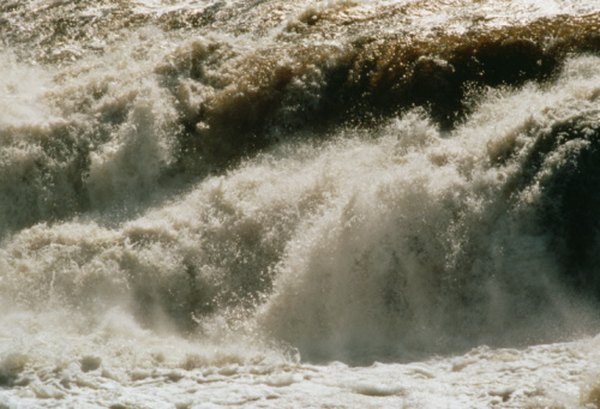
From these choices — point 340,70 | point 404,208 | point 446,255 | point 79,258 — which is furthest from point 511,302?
point 79,258

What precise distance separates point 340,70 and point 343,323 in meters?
3.24

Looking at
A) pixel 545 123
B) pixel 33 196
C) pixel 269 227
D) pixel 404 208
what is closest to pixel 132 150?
pixel 33 196

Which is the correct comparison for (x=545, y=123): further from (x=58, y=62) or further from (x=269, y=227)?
(x=58, y=62)

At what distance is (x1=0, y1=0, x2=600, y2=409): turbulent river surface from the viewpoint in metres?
6.48

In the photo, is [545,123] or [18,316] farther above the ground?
[545,123]

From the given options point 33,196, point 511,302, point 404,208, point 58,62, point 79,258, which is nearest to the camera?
point 511,302

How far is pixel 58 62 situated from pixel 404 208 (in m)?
5.60

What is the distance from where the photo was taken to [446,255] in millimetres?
7168

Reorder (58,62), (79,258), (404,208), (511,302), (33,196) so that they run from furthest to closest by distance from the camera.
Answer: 1. (58,62)
2. (33,196)
3. (79,258)
4. (404,208)
5. (511,302)

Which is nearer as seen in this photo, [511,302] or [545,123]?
[511,302]

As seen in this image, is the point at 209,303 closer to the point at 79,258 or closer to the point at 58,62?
the point at 79,258

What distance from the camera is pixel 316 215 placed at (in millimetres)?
7773

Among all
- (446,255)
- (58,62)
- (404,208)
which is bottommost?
(446,255)

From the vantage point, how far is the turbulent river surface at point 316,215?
6.48 meters
